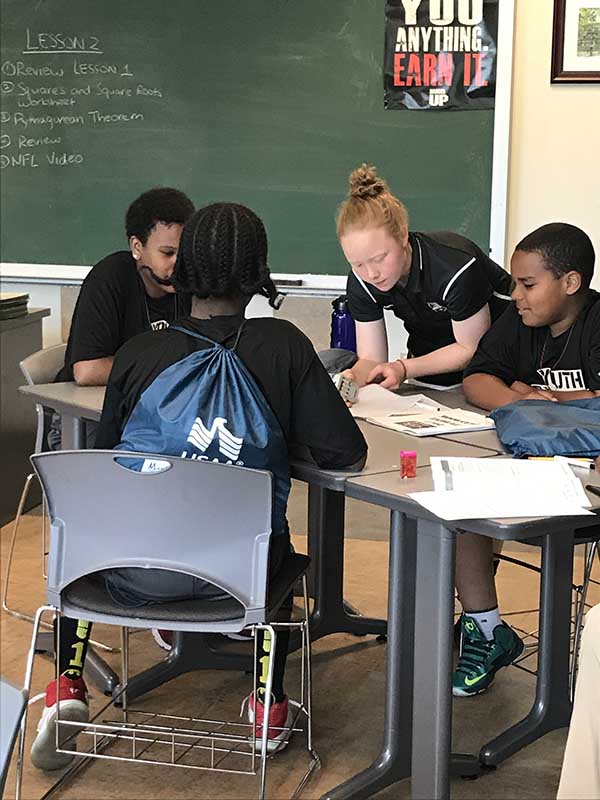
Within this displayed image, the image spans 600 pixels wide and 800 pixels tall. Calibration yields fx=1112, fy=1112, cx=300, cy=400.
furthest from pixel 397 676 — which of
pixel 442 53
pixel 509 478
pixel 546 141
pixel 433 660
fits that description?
pixel 442 53

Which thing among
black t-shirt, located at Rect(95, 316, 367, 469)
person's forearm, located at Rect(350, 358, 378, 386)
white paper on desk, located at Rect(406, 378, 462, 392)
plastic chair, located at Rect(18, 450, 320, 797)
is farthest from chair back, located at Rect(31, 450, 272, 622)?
white paper on desk, located at Rect(406, 378, 462, 392)

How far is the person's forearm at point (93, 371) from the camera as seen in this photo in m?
2.86

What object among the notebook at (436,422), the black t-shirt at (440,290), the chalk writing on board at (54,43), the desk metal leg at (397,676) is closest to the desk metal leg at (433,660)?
the desk metal leg at (397,676)

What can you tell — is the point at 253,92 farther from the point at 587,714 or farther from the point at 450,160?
the point at 587,714

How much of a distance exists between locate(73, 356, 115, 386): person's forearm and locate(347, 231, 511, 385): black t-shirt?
69 cm

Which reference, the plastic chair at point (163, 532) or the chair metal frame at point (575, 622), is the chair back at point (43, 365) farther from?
the chair metal frame at point (575, 622)

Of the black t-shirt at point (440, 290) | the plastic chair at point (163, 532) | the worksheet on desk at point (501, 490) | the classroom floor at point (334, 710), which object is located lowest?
the classroom floor at point (334, 710)

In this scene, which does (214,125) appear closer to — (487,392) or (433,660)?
(487,392)

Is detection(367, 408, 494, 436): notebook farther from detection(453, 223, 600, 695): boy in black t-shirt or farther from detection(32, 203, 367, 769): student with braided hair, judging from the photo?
detection(32, 203, 367, 769): student with braided hair

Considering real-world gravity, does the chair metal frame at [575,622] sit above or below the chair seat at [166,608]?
below

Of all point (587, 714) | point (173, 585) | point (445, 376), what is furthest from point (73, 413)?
point (587, 714)

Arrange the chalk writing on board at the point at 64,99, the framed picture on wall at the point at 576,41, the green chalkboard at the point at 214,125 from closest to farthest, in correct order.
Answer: the framed picture on wall at the point at 576,41
the green chalkboard at the point at 214,125
the chalk writing on board at the point at 64,99

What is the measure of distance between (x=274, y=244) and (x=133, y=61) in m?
0.91

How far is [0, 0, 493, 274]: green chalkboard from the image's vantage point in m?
4.27
